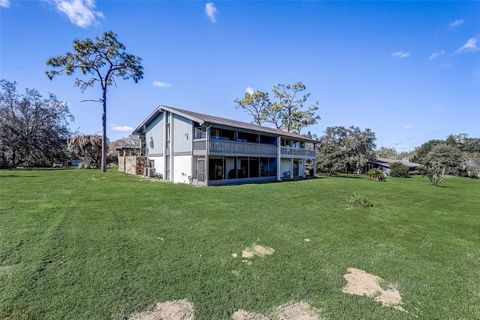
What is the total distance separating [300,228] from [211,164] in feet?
41.1

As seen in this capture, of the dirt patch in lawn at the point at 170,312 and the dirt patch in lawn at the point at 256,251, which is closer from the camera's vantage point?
the dirt patch in lawn at the point at 170,312

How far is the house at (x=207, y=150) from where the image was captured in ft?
63.0

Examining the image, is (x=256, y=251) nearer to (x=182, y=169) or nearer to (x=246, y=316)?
(x=246, y=316)

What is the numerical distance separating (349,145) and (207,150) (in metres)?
32.8

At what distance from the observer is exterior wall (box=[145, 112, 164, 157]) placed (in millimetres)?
23125

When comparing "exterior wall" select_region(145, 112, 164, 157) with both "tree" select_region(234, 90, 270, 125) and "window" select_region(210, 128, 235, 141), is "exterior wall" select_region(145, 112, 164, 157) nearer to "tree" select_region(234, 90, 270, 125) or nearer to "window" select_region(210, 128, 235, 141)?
"window" select_region(210, 128, 235, 141)

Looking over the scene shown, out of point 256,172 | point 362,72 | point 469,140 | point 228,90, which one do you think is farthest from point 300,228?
point 469,140

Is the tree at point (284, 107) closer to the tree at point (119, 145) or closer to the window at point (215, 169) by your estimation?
the tree at point (119, 145)

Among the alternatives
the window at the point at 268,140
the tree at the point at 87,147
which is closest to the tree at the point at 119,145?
the tree at the point at 87,147

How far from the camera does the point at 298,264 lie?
5.26 metres

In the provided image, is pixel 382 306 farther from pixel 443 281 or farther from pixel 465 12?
pixel 465 12

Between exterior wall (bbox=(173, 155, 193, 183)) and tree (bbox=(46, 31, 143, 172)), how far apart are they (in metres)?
10.6

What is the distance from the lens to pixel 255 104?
44.4m

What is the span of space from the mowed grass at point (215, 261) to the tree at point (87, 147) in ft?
108
